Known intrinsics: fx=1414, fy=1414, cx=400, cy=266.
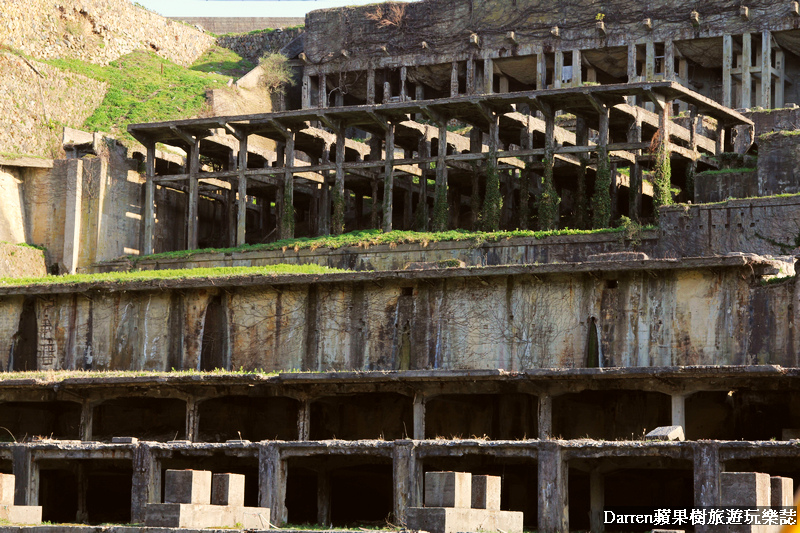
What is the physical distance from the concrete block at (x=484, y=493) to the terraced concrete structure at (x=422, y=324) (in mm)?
2429

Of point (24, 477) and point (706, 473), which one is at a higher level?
point (706, 473)

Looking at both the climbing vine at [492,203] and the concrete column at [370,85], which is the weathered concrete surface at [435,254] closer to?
the climbing vine at [492,203]

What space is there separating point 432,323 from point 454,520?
Answer: 1356cm

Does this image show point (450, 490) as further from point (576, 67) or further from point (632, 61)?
point (576, 67)

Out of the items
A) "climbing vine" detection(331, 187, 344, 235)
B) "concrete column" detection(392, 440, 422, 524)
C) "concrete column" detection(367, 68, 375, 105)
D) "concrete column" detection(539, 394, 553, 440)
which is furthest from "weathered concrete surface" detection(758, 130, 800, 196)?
"concrete column" detection(367, 68, 375, 105)

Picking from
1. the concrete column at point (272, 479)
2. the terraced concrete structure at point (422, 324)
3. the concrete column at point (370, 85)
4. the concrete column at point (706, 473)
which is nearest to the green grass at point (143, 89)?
the terraced concrete structure at point (422, 324)

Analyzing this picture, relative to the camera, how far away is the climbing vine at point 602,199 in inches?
1949

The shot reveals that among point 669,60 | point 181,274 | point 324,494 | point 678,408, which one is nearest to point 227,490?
point 324,494

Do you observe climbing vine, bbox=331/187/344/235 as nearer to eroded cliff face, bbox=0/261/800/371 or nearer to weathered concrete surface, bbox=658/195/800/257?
eroded cliff face, bbox=0/261/800/371

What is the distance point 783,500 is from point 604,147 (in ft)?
81.2

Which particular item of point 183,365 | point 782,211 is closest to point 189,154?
point 183,365

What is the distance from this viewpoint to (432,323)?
1598 inches

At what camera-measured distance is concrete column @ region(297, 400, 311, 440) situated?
37.4 meters

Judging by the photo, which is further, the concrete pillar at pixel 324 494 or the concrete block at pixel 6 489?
the concrete pillar at pixel 324 494
